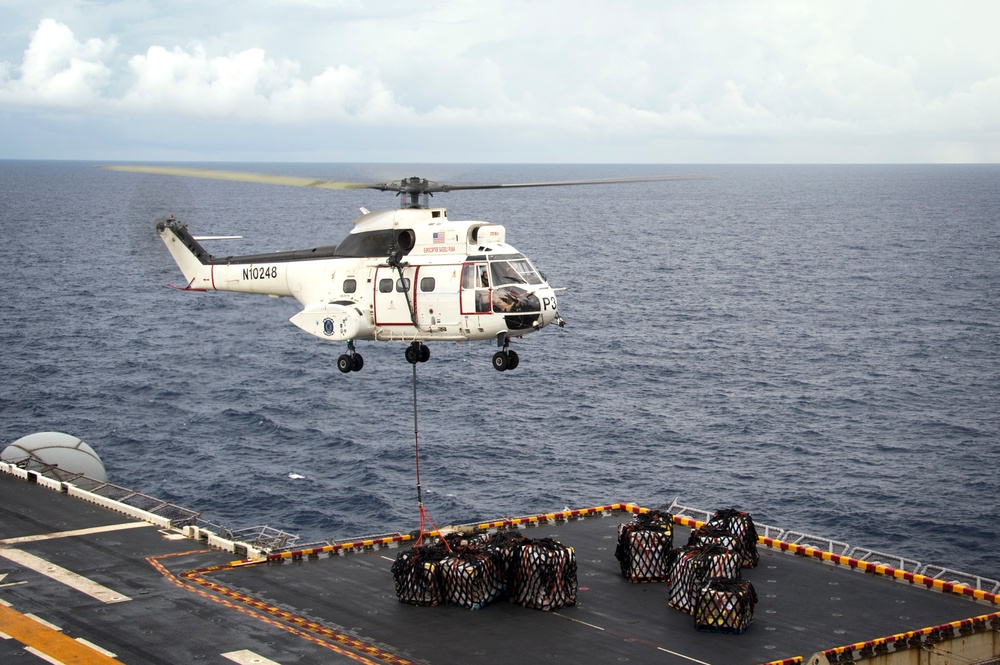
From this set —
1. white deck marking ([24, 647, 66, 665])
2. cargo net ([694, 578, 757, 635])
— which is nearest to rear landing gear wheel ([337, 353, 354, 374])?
white deck marking ([24, 647, 66, 665])

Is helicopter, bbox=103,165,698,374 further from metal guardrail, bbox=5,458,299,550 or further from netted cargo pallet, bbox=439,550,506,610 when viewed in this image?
metal guardrail, bbox=5,458,299,550

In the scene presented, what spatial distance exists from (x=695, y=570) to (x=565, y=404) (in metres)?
41.6

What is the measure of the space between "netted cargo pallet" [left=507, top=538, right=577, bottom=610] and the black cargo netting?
6.66 metres

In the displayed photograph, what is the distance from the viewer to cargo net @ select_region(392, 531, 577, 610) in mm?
35781

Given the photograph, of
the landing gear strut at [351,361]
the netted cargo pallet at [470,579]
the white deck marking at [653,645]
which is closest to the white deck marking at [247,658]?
A: the netted cargo pallet at [470,579]

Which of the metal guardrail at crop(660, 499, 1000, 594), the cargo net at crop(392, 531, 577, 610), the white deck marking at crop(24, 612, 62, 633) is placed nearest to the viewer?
the white deck marking at crop(24, 612, 62, 633)

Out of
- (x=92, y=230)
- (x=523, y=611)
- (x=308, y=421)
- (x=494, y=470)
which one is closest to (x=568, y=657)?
(x=523, y=611)

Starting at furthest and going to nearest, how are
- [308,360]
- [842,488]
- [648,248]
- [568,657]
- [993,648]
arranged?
1. [648,248]
2. [308,360]
3. [842,488]
4. [993,648]
5. [568,657]

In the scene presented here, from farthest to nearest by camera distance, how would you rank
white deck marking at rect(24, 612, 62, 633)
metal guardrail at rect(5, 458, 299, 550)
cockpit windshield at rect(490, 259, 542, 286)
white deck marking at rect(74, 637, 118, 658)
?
metal guardrail at rect(5, 458, 299, 550) → white deck marking at rect(24, 612, 62, 633) → cockpit windshield at rect(490, 259, 542, 286) → white deck marking at rect(74, 637, 118, 658)

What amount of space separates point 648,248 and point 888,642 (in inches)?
5383

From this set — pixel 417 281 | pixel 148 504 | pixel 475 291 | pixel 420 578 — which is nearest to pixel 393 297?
pixel 417 281

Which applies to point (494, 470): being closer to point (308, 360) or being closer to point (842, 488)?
point (842, 488)

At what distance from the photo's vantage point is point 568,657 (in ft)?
105

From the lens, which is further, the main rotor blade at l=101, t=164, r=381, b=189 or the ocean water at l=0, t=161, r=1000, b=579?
the ocean water at l=0, t=161, r=1000, b=579
